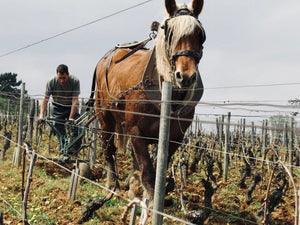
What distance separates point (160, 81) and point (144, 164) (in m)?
0.89

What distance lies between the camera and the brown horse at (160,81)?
332 centimetres

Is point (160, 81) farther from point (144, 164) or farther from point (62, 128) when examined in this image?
point (62, 128)

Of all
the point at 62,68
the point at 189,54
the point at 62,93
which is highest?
the point at 62,68

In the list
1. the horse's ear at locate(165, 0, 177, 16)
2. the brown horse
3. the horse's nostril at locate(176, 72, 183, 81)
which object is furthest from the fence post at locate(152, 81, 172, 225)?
the horse's ear at locate(165, 0, 177, 16)

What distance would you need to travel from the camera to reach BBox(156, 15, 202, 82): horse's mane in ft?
11.0

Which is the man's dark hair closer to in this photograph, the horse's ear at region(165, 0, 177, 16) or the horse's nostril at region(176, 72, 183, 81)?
the horse's ear at region(165, 0, 177, 16)

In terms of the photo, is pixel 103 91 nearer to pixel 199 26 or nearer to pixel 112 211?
pixel 112 211

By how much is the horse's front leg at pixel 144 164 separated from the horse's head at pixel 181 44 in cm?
75

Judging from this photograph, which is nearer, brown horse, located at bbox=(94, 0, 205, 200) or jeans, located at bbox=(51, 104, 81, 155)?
brown horse, located at bbox=(94, 0, 205, 200)

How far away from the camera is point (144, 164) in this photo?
3900 millimetres

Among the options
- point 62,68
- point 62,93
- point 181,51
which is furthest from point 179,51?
point 62,93

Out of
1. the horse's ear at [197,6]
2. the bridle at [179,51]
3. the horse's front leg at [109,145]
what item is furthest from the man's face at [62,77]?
the horse's ear at [197,6]

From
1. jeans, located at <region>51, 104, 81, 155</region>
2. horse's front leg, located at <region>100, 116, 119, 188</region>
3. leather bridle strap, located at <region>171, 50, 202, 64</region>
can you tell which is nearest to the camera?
leather bridle strap, located at <region>171, 50, 202, 64</region>

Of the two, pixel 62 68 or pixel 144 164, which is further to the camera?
pixel 62 68
